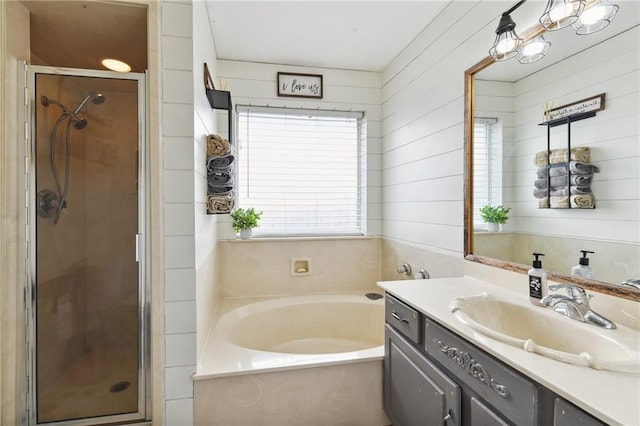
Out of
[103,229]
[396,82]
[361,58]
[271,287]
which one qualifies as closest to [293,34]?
[361,58]

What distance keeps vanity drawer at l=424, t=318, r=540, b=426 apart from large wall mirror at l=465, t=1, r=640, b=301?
1.80 ft

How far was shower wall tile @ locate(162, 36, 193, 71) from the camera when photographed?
1421 millimetres

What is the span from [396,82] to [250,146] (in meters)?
1.34

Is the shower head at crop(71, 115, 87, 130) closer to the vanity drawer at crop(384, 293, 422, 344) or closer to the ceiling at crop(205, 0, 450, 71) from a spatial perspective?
the ceiling at crop(205, 0, 450, 71)

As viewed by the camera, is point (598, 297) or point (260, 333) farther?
point (260, 333)

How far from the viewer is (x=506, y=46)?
1380 millimetres

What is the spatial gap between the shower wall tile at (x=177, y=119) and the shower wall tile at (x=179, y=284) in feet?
2.18

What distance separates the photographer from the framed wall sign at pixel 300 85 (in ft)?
8.50

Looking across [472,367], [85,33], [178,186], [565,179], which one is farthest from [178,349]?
[565,179]

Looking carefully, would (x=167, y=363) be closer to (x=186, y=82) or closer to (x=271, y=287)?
(x=271, y=287)

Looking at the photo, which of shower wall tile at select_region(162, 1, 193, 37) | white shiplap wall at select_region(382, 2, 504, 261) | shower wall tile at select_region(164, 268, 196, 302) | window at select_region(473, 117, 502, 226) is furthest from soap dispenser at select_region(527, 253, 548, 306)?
shower wall tile at select_region(162, 1, 193, 37)

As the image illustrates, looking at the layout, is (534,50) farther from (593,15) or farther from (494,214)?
(494,214)

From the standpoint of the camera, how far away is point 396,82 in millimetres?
2482

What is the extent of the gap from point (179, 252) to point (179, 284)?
0.16 meters
